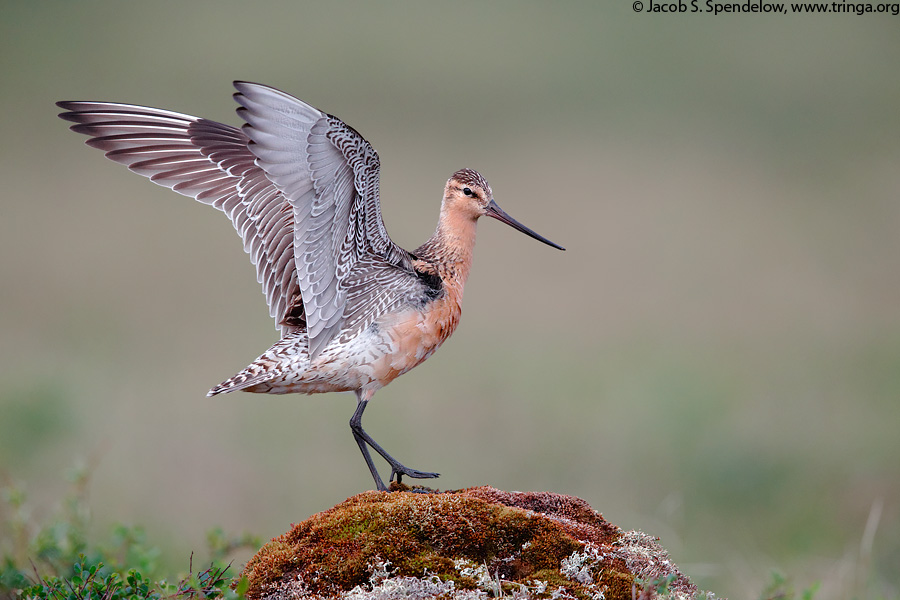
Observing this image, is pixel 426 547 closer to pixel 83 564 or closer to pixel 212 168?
pixel 83 564

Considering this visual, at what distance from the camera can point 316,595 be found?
14.4 feet

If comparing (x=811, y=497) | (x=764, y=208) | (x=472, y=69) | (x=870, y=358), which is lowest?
(x=811, y=497)

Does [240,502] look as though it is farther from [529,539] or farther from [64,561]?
[529,539]

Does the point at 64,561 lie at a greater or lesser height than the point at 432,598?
lesser

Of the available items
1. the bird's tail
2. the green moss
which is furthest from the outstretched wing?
the green moss

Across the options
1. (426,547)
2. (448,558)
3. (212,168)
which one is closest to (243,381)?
(212,168)

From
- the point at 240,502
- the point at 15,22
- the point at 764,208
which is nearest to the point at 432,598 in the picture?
the point at 240,502

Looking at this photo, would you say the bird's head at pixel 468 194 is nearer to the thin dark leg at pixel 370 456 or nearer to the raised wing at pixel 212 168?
the raised wing at pixel 212 168

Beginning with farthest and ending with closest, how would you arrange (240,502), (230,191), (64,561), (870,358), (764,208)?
(764,208), (870,358), (240,502), (230,191), (64,561)

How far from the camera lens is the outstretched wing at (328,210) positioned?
605 centimetres

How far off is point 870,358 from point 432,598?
40.6 feet

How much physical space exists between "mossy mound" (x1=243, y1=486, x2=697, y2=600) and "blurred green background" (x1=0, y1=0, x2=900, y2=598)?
213cm

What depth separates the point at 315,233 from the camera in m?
6.48

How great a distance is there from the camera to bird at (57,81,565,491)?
6.20 meters
